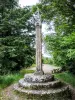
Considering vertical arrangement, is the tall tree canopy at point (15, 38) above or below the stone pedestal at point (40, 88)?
above

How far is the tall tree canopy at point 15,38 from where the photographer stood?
12.6 meters

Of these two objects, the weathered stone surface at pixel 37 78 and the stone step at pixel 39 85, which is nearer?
the stone step at pixel 39 85

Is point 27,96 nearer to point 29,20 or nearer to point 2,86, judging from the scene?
point 2,86

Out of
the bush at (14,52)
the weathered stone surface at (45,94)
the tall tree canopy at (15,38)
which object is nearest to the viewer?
the weathered stone surface at (45,94)

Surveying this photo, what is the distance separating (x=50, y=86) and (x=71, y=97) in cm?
129

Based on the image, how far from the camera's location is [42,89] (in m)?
7.95

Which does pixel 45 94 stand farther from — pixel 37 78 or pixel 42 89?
pixel 37 78

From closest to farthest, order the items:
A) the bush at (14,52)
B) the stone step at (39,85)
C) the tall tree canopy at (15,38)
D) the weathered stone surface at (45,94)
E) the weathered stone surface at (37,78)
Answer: the weathered stone surface at (45,94)
the stone step at (39,85)
the weathered stone surface at (37,78)
the bush at (14,52)
the tall tree canopy at (15,38)

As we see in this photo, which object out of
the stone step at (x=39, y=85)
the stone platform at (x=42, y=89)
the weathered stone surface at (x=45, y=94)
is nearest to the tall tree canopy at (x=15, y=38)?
the stone platform at (x=42, y=89)

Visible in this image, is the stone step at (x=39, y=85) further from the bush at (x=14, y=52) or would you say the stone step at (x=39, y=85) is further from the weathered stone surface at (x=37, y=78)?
the bush at (x=14, y=52)

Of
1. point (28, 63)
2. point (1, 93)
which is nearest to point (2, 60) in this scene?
point (28, 63)

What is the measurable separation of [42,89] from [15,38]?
609 centimetres

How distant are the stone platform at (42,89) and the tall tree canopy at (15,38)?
397 centimetres

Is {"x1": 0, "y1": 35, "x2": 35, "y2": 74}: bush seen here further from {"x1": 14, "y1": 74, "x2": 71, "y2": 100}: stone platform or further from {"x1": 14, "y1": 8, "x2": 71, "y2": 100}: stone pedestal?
{"x1": 14, "y1": 74, "x2": 71, "y2": 100}: stone platform
